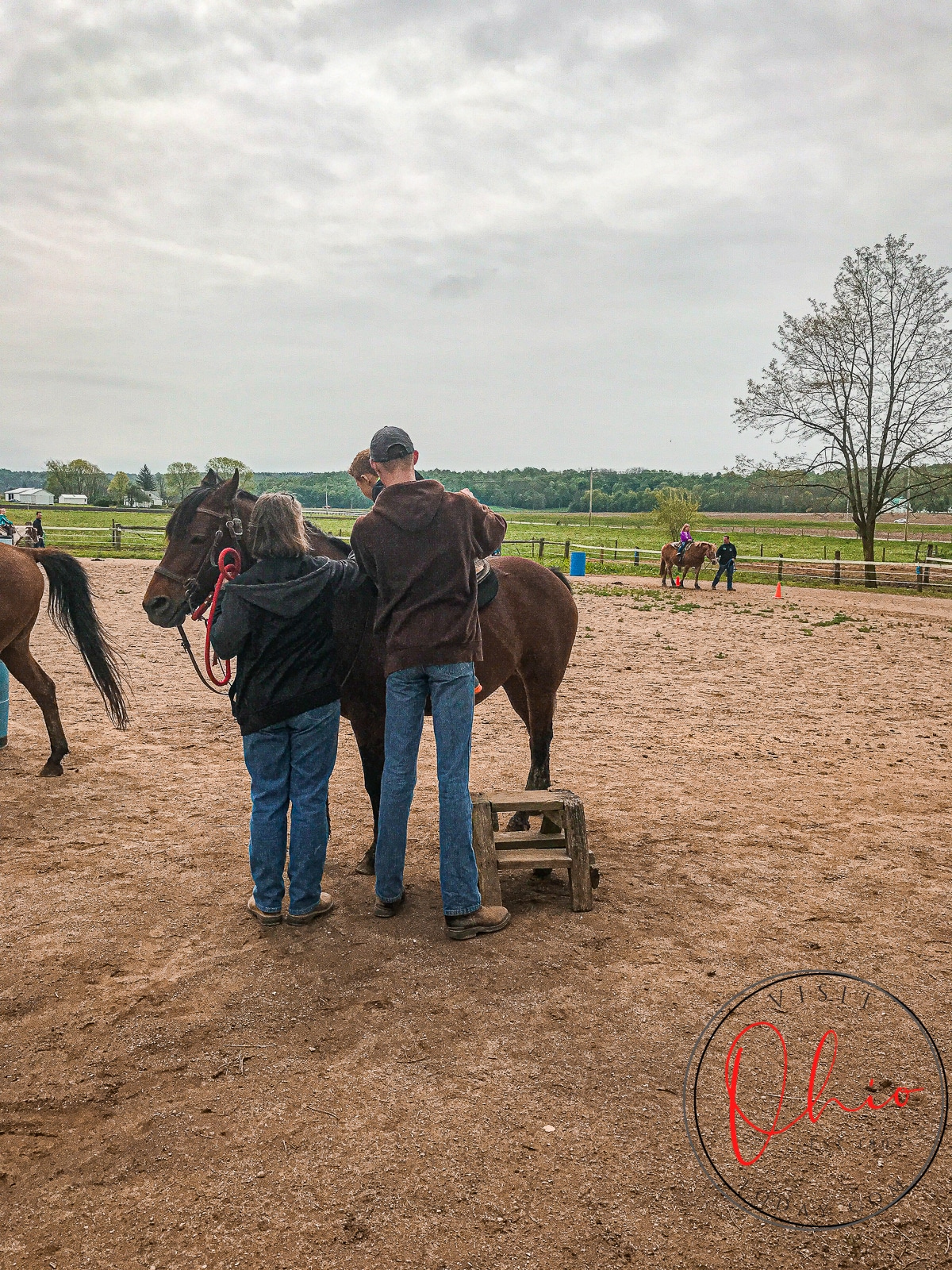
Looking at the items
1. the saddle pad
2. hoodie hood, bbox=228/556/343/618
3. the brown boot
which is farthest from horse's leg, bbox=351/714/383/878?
the saddle pad

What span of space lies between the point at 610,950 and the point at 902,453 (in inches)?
1057

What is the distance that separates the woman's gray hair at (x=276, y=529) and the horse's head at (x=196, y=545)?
1.94ft

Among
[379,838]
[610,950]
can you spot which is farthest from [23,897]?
[610,950]

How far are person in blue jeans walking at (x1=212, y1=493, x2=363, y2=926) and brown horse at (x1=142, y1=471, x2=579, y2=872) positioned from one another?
0.21 m

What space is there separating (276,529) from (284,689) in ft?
2.56

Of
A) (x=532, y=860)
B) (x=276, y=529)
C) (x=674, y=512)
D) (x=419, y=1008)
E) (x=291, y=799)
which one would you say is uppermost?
(x=674, y=512)

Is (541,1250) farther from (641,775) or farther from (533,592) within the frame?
(641,775)

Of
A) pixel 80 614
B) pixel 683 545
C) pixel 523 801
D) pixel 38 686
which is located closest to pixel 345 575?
pixel 523 801

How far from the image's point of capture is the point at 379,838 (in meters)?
4.07

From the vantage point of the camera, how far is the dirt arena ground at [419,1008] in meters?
2.29

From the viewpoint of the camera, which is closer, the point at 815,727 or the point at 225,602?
the point at 225,602

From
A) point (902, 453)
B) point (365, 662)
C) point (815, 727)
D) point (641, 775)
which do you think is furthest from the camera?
point (902, 453)

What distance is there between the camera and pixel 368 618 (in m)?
4.30

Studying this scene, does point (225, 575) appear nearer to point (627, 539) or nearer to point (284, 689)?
point (284, 689)
